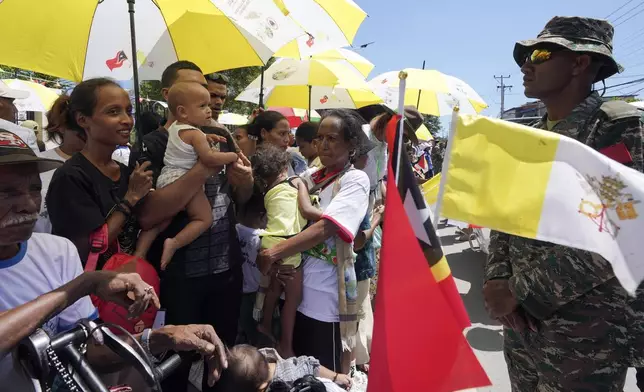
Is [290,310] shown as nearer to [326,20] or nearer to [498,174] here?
[498,174]

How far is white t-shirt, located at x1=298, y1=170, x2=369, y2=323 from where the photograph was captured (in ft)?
8.15

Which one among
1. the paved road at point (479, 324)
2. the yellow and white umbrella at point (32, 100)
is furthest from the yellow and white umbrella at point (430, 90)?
the yellow and white umbrella at point (32, 100)

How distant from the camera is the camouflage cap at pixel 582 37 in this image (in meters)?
1.73

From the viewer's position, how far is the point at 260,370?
2141 millimetres

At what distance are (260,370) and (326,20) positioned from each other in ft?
10.3

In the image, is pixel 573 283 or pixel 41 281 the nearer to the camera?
pixel 41 281

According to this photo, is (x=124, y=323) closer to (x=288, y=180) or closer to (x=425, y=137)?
(x=288, y=180)

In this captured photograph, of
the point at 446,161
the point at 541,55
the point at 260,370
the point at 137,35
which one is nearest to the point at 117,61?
the point at 137,35

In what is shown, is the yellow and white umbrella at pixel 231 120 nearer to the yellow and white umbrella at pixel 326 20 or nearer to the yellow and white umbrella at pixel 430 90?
the yellow and white umbrella at pixel 430 90

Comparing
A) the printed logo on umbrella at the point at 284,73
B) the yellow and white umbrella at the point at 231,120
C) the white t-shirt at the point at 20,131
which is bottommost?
the white t-shirt at the point at 20,131

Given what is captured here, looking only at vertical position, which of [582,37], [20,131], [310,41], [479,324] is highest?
[310,41]

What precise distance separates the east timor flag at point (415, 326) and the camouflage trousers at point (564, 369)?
53cm

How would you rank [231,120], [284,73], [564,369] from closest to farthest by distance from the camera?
1. [564,369]
2. [284,73]
3. [231,120]

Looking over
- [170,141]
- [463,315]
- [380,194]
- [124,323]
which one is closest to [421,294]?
[463,315]
